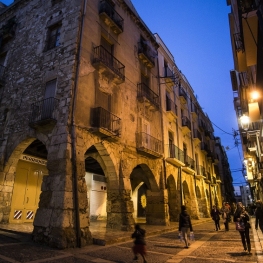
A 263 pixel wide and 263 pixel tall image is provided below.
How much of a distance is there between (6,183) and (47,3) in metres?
10.3

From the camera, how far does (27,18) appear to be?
1370 centimetres

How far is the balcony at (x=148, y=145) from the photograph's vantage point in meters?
12.9

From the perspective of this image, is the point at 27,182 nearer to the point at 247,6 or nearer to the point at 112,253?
the point at 112,253

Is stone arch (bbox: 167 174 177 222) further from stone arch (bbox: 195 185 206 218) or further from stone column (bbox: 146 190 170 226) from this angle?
stone arch (bbox: 195 185 206 218)

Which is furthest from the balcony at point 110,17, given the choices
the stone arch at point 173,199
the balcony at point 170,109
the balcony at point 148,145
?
the stone arch at point 173,199

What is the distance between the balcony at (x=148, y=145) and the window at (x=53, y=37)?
21.9 ft

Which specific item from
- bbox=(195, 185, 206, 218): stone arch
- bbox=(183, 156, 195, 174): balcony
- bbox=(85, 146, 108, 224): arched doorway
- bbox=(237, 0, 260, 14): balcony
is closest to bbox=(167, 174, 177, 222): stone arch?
bbox=(183, 156, 195, 174): balcony

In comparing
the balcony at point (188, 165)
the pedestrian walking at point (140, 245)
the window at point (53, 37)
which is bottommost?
the pedestrian walking at point (140, 245)

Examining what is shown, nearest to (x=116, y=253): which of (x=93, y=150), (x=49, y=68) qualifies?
(x=93, y=150)

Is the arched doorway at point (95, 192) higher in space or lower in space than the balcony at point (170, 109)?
lower

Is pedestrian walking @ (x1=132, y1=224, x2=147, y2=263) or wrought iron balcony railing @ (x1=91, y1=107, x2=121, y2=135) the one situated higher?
wrought iron balcony railing @ (x1=91, y1=107, x2=121, y2=135)

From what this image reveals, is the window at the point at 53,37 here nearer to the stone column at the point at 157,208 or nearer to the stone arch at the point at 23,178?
the stone arch at the point at 23,178

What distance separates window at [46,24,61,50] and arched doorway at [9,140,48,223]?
5.09 meters

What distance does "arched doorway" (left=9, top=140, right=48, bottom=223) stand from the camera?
461 inches
